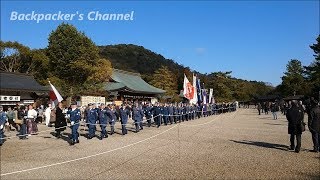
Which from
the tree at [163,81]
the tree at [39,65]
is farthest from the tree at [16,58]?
the tree at [163,81]

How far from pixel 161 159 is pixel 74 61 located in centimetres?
3296

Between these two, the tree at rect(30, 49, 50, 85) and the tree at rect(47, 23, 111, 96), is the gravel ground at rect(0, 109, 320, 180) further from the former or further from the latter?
the tree at rect(30, 49, 50, 85)

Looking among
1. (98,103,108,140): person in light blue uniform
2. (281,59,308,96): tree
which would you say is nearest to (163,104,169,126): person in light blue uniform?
(98,103,108,140): person in light blue uniform

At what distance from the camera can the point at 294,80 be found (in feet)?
251

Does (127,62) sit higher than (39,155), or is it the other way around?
(127,62)

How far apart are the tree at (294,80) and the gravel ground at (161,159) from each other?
62897mm

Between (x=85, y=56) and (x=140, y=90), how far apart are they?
12.2 meters

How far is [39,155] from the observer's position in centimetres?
1240

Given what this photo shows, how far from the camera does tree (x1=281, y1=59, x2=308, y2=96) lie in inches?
2928

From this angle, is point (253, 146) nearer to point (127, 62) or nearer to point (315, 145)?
point (315, 145)

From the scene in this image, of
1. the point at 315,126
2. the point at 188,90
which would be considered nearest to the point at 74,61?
the point at 188,90

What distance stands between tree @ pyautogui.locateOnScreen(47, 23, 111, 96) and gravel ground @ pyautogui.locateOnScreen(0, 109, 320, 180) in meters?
25.9

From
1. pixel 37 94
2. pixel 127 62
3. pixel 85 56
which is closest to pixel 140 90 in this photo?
pixel 85 56

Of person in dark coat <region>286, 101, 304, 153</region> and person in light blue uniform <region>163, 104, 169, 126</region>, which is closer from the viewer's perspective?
person in dark coat <region>286, 101, 304, 153</region>
